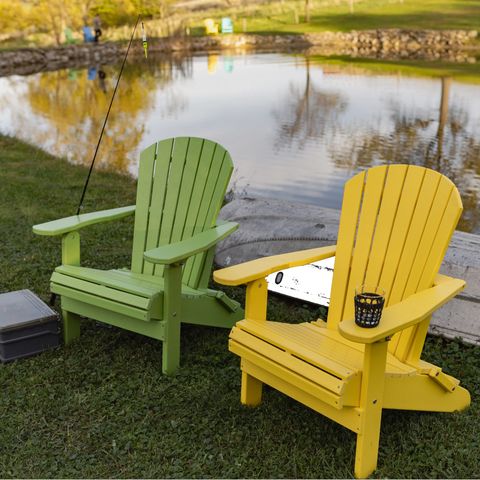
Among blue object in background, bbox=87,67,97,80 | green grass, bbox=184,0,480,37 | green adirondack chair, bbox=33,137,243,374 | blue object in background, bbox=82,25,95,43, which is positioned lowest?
blue object in background, bbox=87,67,97,80

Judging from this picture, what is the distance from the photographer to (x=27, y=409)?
279 centimetres

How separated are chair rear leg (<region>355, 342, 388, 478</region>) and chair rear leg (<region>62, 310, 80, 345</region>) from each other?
168cm

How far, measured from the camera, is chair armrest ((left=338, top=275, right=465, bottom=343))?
2014 mm

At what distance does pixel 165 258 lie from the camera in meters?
2.75

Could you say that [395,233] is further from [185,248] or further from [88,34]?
[88,34]

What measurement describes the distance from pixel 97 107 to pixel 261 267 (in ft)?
39.1

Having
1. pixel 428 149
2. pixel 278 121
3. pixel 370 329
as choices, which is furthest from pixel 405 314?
pixel 278 121

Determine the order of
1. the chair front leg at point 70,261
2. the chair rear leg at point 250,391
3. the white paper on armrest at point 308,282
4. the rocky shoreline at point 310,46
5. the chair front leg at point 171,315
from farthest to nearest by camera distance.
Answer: the rocky shoreline at point 310,46
the white paper on armrest at point 308,282
the chair front leg at point 70,261
the chair front leg at point 171,315
the chair rear leg at point 250,391

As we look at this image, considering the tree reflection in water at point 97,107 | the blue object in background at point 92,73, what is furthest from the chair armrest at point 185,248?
the blue object in background at point 92,73

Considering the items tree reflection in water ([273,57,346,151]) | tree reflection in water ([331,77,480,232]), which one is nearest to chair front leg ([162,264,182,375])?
tree reflection in water ([331,77,480,232])

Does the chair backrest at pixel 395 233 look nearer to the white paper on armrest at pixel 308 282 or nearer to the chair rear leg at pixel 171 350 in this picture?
the chair rear leg at pixel 171 350

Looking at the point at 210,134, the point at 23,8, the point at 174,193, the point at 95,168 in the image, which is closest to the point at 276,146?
the point at 210,134

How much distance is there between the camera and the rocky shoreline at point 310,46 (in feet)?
82.4

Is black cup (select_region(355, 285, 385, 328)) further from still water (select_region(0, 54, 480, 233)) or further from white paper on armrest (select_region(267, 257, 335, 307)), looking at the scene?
still water (select_region(0, 54, 480, 233))
